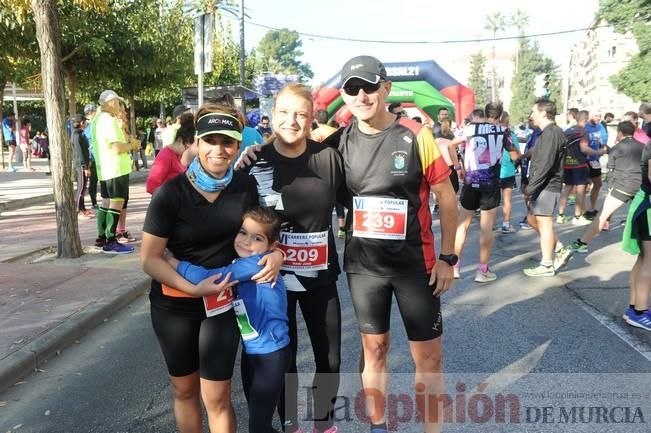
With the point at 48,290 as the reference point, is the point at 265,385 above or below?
above

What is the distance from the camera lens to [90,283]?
5.95 metres

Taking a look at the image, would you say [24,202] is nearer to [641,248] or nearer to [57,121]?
[57,121]

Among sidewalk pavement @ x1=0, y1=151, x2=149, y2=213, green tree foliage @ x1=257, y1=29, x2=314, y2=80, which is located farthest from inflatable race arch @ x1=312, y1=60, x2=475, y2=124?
green tree foliage @ x1=257, y1=29, x2=314, y2=80

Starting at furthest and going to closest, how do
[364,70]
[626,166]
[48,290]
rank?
[626,166] → [48,290] → [364,70]

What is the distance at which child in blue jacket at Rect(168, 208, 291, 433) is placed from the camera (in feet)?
8.08

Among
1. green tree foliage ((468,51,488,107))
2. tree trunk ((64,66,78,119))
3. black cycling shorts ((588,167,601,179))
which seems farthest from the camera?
green tree foliage ((468,51,488,107))

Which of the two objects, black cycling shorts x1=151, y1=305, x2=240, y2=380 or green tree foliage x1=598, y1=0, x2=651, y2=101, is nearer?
black cycling shorts x1=151, y1=305, x2=240, y2=380

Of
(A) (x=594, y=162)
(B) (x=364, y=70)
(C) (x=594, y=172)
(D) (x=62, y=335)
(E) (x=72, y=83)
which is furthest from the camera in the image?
(E) (x=72, y=83)

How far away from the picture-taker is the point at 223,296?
2.43 m

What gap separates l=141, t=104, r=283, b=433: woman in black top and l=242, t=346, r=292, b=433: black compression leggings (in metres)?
0.12

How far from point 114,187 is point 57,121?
108 cm

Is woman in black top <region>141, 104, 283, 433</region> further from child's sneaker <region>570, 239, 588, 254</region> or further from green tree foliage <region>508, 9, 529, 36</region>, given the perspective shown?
green tree foliage <region>508, 9, 529, 36</region>

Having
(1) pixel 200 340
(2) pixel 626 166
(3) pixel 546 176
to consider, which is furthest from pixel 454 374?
(2) pixel 626 166

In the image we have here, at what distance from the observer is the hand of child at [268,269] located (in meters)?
2.43
